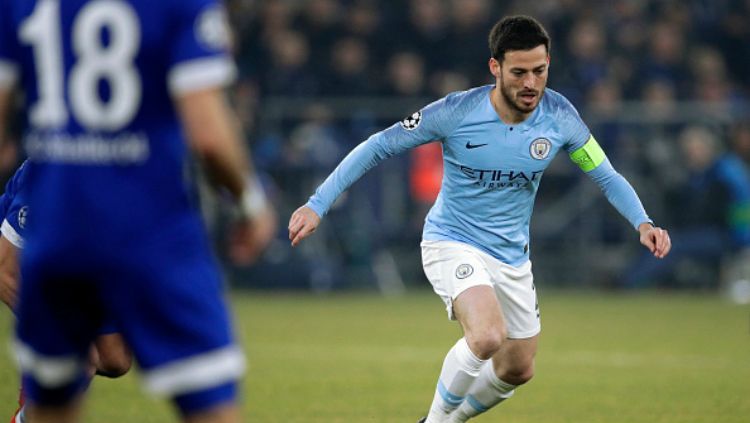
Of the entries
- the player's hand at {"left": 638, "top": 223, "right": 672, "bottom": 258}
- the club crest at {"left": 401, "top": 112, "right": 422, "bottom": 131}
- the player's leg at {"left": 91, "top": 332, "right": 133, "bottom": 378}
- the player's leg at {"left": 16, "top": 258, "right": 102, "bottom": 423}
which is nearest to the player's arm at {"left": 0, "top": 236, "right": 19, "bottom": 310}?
the player's leg at {"left": 91, "top": 332, "right": 133, "bottom": 378}

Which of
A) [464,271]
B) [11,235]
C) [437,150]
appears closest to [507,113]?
[464,271]

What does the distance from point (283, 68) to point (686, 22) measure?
631 cm

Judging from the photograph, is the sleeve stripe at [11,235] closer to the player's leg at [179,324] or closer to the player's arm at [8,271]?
the player's arm at [8,271]

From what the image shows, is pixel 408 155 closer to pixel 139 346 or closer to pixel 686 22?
pixel 686 22

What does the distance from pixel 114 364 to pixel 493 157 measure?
227 centimetres

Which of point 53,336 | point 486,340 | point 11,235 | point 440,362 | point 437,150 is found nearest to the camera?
point 53,336

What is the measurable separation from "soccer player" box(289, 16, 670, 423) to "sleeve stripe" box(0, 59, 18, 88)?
3058mm

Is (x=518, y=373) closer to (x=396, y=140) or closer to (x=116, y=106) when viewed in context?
(x=396, y=140)

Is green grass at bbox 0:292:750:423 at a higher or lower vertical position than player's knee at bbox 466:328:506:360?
lower

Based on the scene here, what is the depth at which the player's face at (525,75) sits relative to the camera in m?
6.83

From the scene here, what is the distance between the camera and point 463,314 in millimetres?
6766

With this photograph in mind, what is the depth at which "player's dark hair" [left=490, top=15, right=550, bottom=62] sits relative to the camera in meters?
6.85

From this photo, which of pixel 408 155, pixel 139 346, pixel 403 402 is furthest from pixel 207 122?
pixel 408 155

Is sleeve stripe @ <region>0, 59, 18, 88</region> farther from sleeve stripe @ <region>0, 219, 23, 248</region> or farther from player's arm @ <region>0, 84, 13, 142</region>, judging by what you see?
sleeve stripe @ <region>0, 219, 23, 248</region>
